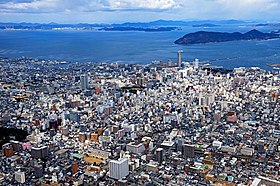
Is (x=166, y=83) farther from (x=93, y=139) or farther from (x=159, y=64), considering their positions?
(x=93, y=139)

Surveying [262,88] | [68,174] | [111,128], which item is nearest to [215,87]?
[262,88]

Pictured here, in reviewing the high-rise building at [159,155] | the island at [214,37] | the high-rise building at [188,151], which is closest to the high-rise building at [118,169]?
the high-rise building at [159,155]

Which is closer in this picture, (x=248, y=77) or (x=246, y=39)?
(x=248, y=77)

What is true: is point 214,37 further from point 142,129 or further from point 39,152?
point 39,152

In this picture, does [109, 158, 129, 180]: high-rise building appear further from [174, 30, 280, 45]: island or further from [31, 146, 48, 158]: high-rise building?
[174, 30, 280, 45]: island

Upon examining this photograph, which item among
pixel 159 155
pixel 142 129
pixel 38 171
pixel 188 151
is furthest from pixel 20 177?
→ pixel 142 129
